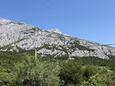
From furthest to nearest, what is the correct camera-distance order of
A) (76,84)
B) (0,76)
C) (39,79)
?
1. (0,76)
2. (76,84)
3. (39,79)

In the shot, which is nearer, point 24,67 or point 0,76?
point 24,67

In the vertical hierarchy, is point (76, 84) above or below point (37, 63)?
below

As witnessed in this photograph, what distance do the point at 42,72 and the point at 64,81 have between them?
18.5 metres

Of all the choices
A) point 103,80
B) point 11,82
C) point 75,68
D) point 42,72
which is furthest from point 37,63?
point 75,68

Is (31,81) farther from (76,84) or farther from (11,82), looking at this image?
(76,84)

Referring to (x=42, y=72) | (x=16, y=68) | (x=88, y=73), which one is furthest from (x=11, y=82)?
(x=88, y=73)

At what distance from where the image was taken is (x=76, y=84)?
75250 millimetres

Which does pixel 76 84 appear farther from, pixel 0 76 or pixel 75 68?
pixel 0 76

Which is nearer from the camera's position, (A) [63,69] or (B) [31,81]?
(B) [31,81]

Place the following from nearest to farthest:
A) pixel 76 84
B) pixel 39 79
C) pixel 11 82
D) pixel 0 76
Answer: pixel 39 79
pixel 11 82
pixel 76 84
pixel 0 76

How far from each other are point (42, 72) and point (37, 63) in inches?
93.1

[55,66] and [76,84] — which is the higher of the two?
[55,66]

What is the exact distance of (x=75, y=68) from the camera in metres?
81.4

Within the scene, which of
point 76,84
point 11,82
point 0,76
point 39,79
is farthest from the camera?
point 0,76
